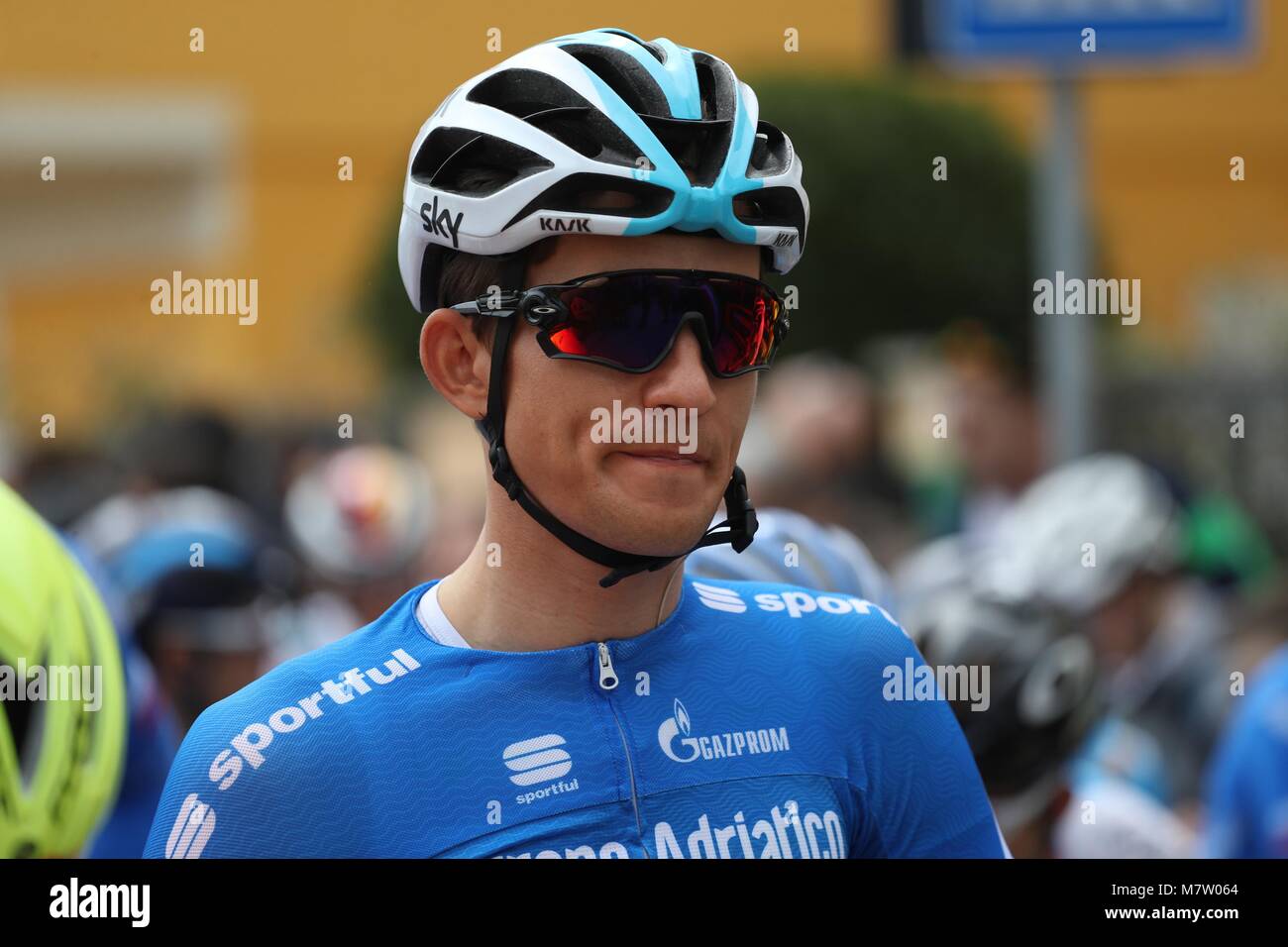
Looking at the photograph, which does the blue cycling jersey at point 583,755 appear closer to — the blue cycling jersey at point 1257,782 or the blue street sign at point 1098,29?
the blue cycling jersey at point 1257,782

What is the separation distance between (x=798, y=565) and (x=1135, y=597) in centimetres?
314

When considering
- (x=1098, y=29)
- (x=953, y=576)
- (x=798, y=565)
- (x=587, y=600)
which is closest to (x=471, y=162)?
(x=587, y=600)

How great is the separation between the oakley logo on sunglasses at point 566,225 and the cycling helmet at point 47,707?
859mm

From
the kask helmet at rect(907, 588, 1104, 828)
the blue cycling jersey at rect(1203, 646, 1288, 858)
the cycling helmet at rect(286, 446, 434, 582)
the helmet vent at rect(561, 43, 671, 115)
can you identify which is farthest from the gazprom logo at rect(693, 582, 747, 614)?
the cycling helmet at rect(286, 446, 434, 582)

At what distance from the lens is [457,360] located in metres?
2.57

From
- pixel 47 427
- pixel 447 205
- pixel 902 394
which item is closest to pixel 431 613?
pixel 447 205

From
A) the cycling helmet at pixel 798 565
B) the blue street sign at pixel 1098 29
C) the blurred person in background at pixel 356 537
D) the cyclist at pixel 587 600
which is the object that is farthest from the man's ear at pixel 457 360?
→ the blurred person in background at pixel 356 537

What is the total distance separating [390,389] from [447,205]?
13.4 meters

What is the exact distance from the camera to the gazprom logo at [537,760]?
7.75 feet

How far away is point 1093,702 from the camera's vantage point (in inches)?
171

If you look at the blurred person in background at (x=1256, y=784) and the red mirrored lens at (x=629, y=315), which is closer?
the red mirrored lens at (x=629, y=315)

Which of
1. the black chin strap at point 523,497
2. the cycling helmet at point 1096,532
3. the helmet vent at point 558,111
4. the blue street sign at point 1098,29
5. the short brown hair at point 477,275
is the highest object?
the blue street sign at point 1098,29

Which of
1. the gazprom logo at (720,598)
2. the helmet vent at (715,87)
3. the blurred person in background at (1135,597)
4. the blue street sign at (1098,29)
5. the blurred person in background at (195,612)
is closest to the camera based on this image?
the helmet vent at (715,87)

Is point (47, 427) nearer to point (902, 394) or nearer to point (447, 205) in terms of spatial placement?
point (447, 205)
